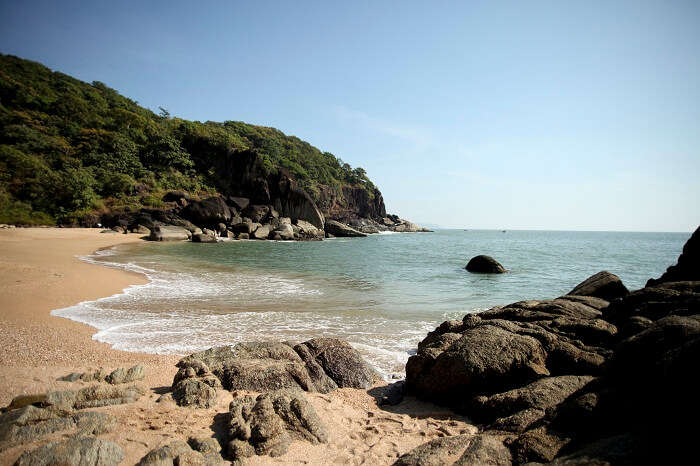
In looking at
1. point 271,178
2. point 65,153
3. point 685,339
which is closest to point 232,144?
point 271,178

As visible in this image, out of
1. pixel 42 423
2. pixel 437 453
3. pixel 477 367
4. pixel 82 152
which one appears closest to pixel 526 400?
pixel 477 367

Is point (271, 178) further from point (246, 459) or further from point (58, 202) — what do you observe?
point (246, 459)

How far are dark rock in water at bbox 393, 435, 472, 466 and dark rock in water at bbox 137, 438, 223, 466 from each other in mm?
1914

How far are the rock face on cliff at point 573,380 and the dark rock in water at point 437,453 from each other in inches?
1.0

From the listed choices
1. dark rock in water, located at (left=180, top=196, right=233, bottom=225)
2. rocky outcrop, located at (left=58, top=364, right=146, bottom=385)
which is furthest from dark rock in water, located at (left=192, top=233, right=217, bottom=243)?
rocky outcrop, located at (left=58, top=364, right=146, bottom=385)

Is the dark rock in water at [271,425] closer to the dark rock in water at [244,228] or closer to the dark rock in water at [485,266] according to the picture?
the dark rock in water at [485,266]

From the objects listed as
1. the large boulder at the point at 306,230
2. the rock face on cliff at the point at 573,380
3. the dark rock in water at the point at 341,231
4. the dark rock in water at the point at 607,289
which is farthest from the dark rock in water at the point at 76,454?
the dark rock in water at the point at 341,231

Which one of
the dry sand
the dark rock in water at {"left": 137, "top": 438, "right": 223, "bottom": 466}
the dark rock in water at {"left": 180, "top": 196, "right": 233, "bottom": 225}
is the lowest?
the dry sand

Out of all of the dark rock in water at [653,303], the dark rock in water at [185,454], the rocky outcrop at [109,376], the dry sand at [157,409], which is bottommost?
the dry sand at [157,409]

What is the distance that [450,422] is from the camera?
4.47m

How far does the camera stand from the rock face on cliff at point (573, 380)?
8.27 feet

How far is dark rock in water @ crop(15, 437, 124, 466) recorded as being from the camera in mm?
2959

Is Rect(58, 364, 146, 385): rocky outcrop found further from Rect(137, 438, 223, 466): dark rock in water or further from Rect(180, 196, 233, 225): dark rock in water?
Rect(180, 196, 233, 225): dark rock in water

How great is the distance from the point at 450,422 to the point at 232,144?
68593 millimetres
